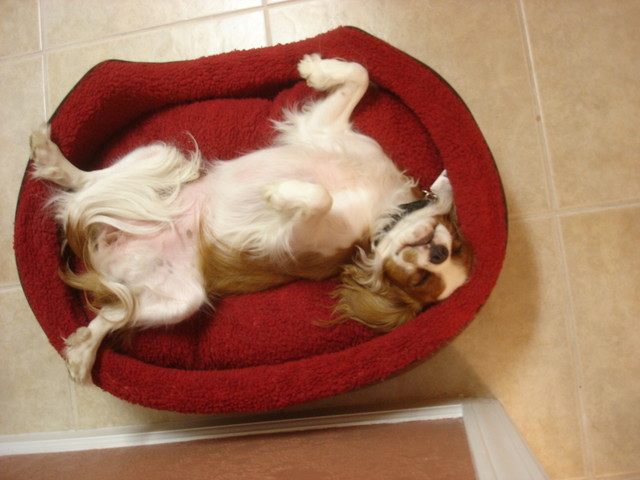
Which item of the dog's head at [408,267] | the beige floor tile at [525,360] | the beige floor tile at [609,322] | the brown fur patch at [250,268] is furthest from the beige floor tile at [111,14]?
the beige floor tile at [609,322]

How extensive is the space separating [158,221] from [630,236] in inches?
76.2

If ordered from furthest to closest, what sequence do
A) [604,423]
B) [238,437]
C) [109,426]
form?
[109,426] → [604,423] → [238,437]

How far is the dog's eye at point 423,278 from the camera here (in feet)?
5.37

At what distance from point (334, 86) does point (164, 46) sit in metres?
0.95

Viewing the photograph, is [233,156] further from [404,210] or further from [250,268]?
[404,210]

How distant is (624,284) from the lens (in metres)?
2.13

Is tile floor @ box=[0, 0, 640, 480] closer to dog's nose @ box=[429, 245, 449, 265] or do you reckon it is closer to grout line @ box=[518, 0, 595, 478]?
grout line @ box=[518, 0, 595, 478]

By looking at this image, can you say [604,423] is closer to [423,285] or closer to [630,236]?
[630,236]

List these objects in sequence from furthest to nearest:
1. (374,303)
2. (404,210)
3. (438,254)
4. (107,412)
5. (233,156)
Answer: (107,412)
(233,156)
(374,303)
(404,210)
(438,254)

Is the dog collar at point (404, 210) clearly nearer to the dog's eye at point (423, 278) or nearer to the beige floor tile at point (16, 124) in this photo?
the dog's eye at point (423, 278)

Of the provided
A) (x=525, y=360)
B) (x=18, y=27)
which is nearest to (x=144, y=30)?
(x=18, y=27)

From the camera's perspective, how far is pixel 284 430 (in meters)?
1.95

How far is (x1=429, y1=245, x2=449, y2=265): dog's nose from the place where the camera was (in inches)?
61.9

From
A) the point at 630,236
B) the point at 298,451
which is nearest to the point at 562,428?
the point at 630,236
